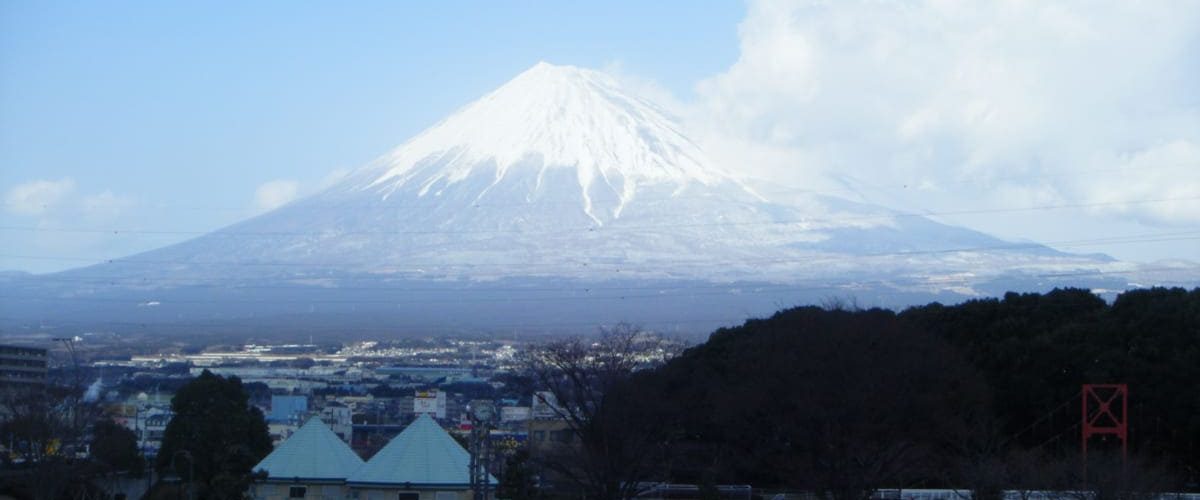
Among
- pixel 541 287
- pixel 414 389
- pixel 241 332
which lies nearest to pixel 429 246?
pixel 541 287

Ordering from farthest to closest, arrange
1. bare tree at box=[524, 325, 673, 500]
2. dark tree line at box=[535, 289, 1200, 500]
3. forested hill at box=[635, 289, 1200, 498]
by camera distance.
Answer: forested hill at box=[635, 289, 1200, 498], dark tree line at box=[535, 289, 1200, 500], bare tree at box=[524, 325, 673, 500]

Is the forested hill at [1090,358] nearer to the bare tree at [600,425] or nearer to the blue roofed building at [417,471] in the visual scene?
the bare tree at [600,425]

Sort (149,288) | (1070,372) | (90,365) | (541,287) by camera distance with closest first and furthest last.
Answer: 1. (1070,372)
2. (90,365)
3. (541,287)
4. (149,288)

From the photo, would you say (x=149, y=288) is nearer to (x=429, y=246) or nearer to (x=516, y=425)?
(x=429, y=246)

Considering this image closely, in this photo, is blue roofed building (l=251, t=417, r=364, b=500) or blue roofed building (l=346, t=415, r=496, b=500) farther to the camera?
blue roofed building (l=251, t=417, r=364, b=500)

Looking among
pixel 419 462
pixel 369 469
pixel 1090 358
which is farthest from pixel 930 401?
pixel 369 469

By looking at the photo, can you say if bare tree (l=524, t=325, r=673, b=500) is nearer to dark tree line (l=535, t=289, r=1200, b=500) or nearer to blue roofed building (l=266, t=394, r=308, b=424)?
dark tree line (l=535, t=289, r=1200, b=500)

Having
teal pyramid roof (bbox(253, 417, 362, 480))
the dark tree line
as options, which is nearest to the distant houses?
teal pyramid roof (bbox(253, 417, 362, 480))

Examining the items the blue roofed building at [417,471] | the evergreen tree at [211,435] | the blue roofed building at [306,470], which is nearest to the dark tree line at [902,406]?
the blue roofed building at [417,471]
